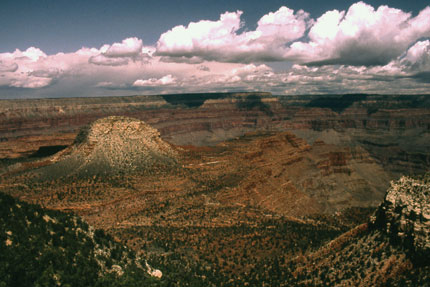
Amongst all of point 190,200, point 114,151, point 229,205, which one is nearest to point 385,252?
point 229,205

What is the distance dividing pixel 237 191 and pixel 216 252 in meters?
23.9

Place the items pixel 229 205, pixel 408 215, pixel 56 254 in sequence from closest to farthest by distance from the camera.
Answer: pixel 56 254 → pixel 408 215 → pixel 229 205

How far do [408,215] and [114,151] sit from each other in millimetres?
53375

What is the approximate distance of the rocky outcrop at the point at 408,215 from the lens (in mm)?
21141

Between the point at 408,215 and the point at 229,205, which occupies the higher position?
the point at 408,215

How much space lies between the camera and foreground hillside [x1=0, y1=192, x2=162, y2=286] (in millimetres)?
13750

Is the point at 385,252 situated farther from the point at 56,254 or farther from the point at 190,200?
the point at 190,200

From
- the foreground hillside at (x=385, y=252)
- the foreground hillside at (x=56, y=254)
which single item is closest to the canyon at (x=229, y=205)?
the foreground hillside at (x=385, y=252)

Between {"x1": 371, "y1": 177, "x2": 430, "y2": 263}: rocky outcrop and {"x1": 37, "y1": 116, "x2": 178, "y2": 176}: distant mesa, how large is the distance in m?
44.6

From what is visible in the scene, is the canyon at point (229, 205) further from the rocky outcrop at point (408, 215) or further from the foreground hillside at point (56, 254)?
the foreground hillside at point (56, 254)

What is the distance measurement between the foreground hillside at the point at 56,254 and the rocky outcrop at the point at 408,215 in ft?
60.8

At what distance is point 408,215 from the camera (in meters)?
22.6

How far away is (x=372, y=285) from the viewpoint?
2161cm

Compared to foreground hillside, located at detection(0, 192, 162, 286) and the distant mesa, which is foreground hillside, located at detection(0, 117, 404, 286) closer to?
the distant mesa
